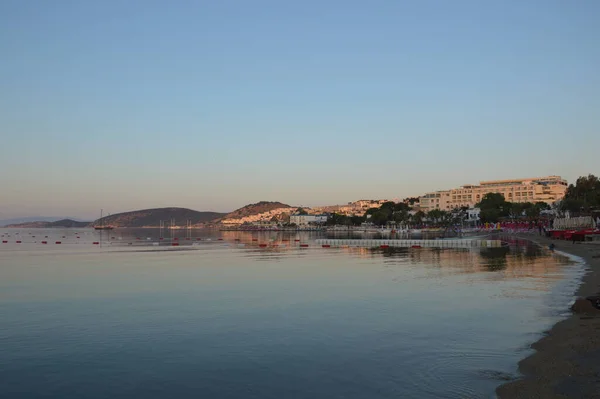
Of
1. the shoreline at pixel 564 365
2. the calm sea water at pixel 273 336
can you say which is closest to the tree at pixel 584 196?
the calm sea water at pixel 273 336

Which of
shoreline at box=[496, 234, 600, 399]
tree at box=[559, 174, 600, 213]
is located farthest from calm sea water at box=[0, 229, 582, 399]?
tree at box=[559, 174, 600, 213]

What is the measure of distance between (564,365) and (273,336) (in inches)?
331

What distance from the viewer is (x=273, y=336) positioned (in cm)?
1652

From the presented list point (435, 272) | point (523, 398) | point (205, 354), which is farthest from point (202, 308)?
point (435, 272)

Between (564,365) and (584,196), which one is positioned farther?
(584,196)

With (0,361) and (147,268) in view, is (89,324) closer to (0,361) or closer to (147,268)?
(0,361)

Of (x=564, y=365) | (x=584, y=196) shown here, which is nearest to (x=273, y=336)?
(x=564, y=365)

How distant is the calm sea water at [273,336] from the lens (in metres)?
11.5

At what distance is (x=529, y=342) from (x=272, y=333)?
25.0 ft

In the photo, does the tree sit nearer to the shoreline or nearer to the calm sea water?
the calm sea water

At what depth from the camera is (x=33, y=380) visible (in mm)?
11961

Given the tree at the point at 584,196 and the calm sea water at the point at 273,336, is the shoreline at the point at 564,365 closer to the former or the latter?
the calm sea water at the point at 273,336

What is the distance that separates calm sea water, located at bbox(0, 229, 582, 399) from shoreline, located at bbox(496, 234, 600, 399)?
450mm

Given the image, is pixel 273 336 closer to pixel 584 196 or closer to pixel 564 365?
pixel 564 365
